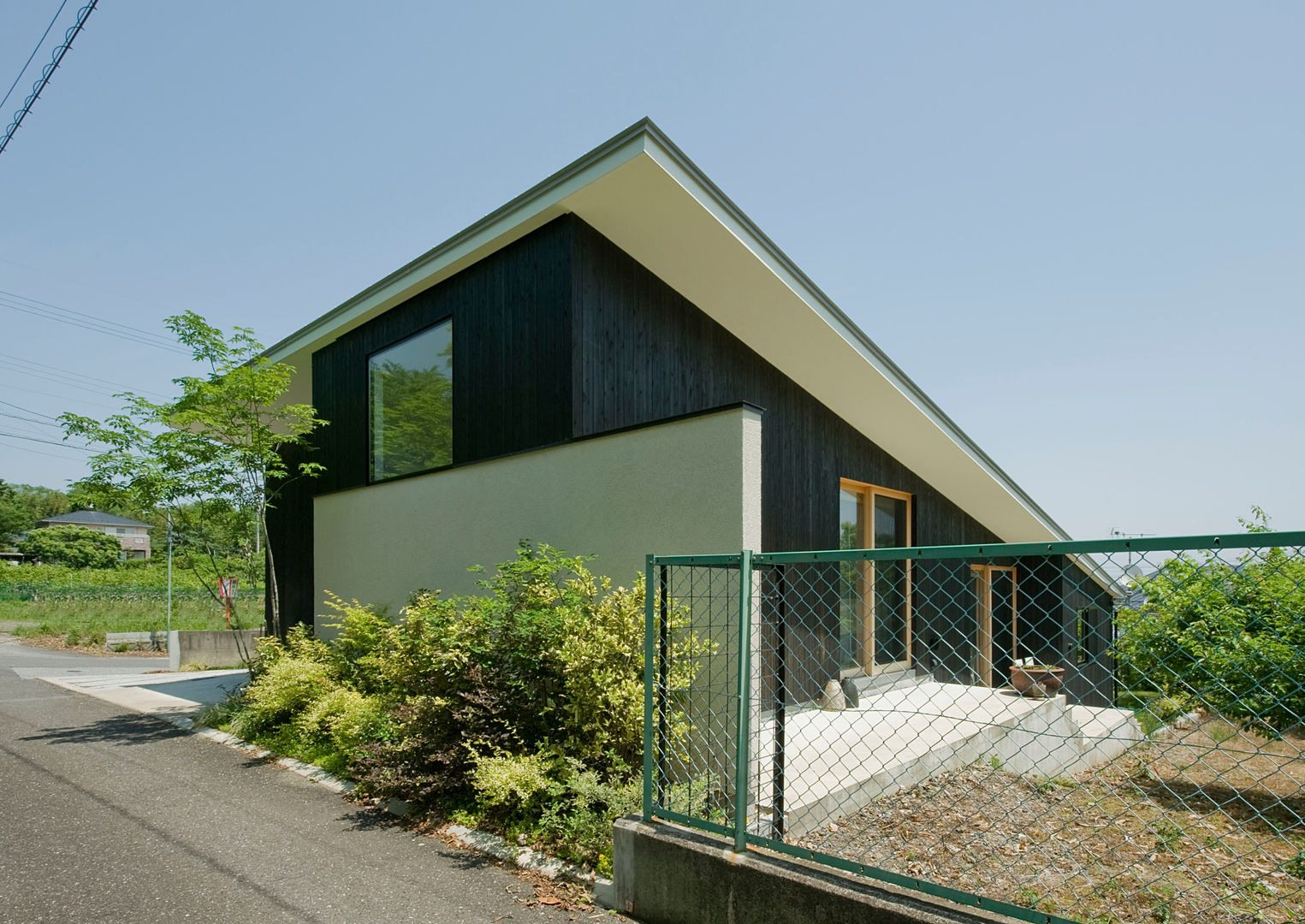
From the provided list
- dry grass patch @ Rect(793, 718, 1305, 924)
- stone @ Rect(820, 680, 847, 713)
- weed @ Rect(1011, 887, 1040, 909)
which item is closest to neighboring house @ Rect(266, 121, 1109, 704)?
stone @ Rect(820, 680, 847, 713)

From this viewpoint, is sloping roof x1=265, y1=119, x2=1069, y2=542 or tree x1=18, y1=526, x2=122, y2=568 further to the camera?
tree x1=18, y1=526, x2=122, y2=568

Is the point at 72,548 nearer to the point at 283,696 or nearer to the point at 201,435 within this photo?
the point at 201,435

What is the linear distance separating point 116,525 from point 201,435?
69.4 meters

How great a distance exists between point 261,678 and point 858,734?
5911 millimetres

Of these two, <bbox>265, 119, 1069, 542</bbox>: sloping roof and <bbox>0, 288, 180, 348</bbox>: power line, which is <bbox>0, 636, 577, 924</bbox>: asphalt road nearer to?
<bbox>265, 119, 1069, 542</bbox>: sloping roof

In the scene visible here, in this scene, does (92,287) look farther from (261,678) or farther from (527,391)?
(527,391)

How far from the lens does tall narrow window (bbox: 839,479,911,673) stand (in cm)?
859

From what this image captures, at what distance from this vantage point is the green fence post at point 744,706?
3141mm

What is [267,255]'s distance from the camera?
40.9 ft

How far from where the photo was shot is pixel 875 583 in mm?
9211

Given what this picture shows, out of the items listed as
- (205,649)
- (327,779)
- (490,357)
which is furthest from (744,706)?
(205,649)

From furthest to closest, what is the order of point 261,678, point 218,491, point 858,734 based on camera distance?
point 218,491 < point 261,678 < point 858,734

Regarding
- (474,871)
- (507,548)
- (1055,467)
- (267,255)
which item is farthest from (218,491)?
(1055,467)

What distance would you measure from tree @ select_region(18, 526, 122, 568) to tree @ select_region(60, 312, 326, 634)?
39.4m
